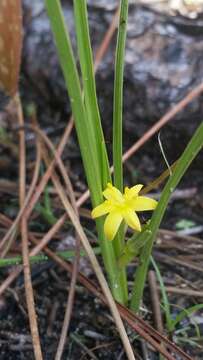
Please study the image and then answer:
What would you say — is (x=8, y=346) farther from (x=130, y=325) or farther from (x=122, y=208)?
(x=122, y=208)

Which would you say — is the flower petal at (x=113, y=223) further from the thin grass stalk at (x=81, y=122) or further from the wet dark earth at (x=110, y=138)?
the wet dark earth at (x=110, y=138)

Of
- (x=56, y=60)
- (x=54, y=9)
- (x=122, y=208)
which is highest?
(x=54, y=9)

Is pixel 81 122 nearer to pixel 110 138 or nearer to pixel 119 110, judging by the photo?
pixel 119 110

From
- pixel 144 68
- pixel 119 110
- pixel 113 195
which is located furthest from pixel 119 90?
pixel 144 68

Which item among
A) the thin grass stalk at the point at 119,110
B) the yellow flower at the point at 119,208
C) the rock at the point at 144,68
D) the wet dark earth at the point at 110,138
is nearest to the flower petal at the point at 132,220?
the yellow flower at the point at 119,208

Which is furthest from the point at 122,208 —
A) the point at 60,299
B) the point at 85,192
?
the point at 85,192

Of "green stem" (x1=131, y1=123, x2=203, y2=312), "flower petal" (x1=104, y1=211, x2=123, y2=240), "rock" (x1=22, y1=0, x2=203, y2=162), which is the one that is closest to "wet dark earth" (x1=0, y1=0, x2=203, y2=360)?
"rock" (x1=22, y1=0, x2=203, y2=162)
